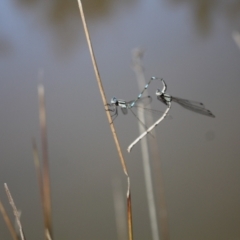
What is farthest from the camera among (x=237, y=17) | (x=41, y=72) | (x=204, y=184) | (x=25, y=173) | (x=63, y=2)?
(x=63, y=2)

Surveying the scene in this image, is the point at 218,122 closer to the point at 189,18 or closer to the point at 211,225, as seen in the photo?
the point at 211,225

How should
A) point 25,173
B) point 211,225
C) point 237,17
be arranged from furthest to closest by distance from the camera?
1. point 237,17
2. point 25,173
3. point 211,225

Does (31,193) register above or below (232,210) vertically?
above

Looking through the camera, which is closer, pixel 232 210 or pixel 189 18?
pixel 232 210

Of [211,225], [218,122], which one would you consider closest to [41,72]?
[218,122]

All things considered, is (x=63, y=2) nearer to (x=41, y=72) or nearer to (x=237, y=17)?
(x=41, y=72)

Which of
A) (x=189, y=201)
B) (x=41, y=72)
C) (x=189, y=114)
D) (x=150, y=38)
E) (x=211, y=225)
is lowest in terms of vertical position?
(x=211, y=225)

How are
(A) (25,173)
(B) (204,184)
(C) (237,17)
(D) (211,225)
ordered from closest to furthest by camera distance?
(D) (211,225) < (B) (204,184) < (A) (25,173) < (C) (237,17)

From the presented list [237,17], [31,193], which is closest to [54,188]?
[31,193]

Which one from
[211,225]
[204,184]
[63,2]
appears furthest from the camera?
[63,2]
